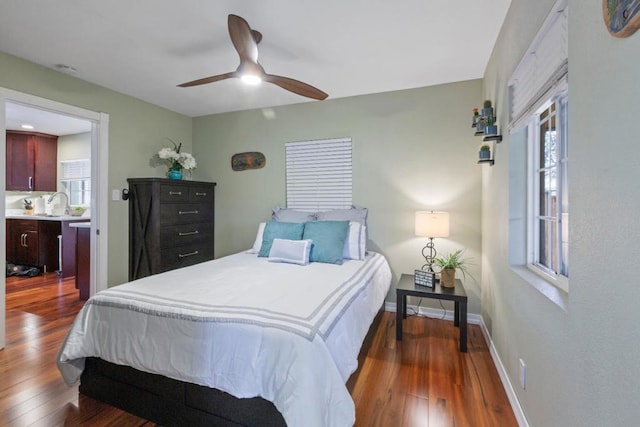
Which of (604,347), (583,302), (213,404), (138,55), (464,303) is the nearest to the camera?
(604,347)

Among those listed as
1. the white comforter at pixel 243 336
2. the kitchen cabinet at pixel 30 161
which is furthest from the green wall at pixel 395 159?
the kitchen cabinet at pixel 30 161

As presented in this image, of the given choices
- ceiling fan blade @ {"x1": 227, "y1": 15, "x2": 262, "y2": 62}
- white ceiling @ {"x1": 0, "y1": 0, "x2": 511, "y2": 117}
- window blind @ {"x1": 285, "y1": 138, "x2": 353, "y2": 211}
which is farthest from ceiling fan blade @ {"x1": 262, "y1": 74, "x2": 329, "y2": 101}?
window blind @ {"x1": 285, "y1": 138, "x2": 353, "y2": 211}

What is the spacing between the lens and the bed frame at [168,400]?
1.34 m

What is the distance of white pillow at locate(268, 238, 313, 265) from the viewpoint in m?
2.53

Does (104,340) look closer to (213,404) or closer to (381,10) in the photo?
(213,404)

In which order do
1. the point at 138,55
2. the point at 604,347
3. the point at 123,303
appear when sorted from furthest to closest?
A: the point at 138,55 → the point at 123,303 → the point at 604,347

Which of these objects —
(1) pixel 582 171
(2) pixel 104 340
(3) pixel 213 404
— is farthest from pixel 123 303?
(1) pixel 582 171

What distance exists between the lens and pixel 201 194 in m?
3.81

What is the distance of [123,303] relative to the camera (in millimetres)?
1585

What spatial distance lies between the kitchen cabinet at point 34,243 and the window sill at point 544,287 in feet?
21.3

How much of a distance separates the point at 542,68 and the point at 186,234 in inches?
144

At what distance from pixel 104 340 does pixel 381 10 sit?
2.63m

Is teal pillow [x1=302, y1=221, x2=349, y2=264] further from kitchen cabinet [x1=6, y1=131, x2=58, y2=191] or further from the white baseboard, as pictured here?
kitchen cabinet [x1=6, y1=131, x2=58, y2=191]

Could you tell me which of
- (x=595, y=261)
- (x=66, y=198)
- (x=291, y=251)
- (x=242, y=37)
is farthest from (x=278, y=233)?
(x=66, y=198)
